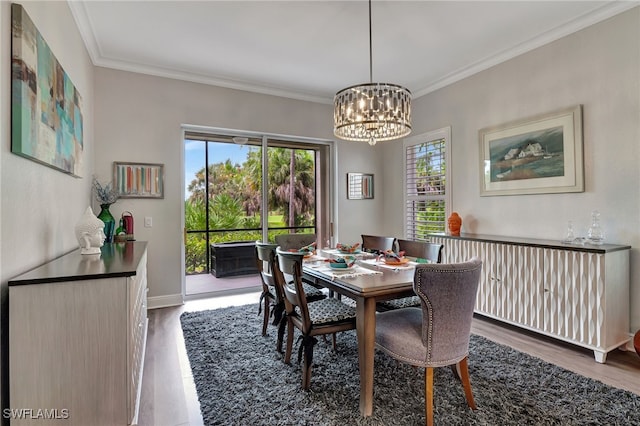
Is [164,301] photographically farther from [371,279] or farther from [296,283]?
[371,279]

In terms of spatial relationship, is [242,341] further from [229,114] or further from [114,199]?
[229,114]

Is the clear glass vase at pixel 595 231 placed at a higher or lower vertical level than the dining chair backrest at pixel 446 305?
higher

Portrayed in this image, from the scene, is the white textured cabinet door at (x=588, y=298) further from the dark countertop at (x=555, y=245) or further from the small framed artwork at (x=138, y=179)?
the small framed artwork at (x=138, y=179)

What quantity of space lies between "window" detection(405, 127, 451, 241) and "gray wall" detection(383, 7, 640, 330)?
19cm

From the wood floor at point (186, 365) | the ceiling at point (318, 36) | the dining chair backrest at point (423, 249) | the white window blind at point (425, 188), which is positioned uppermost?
the ceiling at point (318, 36)

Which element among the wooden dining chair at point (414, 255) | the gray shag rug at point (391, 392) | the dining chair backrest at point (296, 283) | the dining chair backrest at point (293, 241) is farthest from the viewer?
the dining chair backrest at point (293, 241)

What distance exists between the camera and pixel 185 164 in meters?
4.19

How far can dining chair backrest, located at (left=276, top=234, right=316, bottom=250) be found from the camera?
11.5 feet

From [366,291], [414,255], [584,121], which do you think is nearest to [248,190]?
[414,255]

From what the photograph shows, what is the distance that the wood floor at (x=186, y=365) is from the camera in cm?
192

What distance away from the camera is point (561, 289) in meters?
2.69

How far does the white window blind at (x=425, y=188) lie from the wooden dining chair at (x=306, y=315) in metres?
2.55

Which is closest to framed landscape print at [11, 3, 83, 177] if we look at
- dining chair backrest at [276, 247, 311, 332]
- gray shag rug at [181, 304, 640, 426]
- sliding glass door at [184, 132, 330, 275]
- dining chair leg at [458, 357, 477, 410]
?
dining chair backrest at [276, 247, 311, 332]

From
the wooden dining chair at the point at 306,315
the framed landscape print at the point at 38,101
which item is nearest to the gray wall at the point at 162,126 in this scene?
the framed landscape print at the point at 38,101
